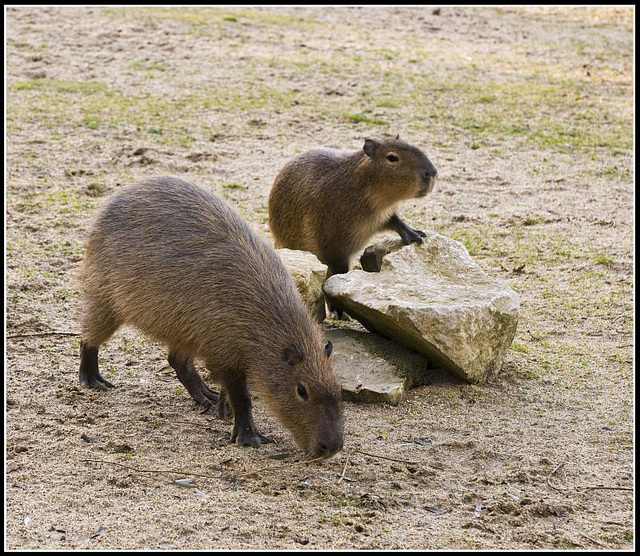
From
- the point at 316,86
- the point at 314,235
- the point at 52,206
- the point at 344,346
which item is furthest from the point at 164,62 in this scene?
the point at 344,346

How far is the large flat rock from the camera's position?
5.05 meters

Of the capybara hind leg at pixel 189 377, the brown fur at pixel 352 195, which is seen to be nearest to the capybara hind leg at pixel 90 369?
the capybara hind leg at pixel 189 377

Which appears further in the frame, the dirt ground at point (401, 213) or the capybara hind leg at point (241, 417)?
the capybara hind leg at point (241, 417)

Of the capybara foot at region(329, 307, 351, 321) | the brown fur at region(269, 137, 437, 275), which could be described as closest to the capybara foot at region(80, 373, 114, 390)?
the capybara foot at region(329, 307, 351, 321)

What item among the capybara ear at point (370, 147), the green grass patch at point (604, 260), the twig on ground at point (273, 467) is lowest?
the twig on ground at point (273, 467)

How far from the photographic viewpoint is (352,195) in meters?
6.27

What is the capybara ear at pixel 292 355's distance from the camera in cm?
438

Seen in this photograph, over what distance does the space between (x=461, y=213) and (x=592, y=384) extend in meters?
2.74

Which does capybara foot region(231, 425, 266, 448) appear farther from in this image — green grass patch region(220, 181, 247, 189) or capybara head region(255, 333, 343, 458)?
green grass patch region(220, 181, 247, 189)

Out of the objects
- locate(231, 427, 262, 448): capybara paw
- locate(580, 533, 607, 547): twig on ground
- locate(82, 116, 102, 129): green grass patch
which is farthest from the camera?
locate(82, 116, 102, 129): green grass patch

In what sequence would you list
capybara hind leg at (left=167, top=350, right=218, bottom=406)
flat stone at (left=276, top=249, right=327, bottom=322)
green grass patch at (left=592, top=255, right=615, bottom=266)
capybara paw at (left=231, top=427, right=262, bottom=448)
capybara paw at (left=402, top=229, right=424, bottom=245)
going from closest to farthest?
capybara paw at (left=231, top=427, right=262, bottom=448) < capybara hind leg at (left=167, top=350, right=218, bottom=406) < flat stone at (left=276, top=249, right=327, bottom=322) < capybara paw at (left=402, top=229, right=424, bottom=245) < green grass patch at (left=592, top=255, right=615, bottom=266)

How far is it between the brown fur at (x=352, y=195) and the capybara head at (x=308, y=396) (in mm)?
1872

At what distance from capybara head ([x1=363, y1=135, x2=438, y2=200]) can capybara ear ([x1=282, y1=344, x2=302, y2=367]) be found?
215 centimetres

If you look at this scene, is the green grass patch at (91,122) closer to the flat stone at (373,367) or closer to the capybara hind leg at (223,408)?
the flat stone at (373,367)
